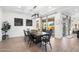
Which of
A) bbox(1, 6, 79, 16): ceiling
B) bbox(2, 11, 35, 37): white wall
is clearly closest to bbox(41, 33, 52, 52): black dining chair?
bbox(2, 11, 35, 37): white wall

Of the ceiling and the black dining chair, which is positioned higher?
the ceiling

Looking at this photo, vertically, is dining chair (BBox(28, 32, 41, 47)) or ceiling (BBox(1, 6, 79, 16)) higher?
ceiling (BBox(1, 6, 79, 16))

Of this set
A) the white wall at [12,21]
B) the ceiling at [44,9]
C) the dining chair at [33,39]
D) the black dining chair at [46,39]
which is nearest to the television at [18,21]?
the white wall at [12,21]

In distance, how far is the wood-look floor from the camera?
2.44 metres

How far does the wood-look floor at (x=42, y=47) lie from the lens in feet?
7.99

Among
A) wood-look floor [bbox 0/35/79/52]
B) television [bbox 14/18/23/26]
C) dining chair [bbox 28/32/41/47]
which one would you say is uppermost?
television [bbox 14/18/23/26]

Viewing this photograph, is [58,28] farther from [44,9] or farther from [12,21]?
[12,21]

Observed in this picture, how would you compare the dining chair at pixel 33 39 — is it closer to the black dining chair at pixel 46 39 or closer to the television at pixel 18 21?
the black dining chair at pixel 46 39

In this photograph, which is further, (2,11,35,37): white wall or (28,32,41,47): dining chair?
(28,32,41,47): dining chair

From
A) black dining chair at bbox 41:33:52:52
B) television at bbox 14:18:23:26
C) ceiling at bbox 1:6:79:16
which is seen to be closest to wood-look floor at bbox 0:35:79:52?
black dining chair at bbox 41:33:52:52

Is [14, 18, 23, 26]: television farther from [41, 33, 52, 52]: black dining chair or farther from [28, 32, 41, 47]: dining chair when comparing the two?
[41, 33, 52, 52]: black dining chair

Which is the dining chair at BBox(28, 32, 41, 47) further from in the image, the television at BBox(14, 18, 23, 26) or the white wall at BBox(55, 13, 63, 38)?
the white wall at BBox(55, 13, 63, 38)
